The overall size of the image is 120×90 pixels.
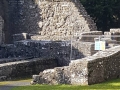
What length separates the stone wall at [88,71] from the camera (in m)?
15.9

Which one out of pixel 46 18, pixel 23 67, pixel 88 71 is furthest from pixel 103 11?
pixel 88 71

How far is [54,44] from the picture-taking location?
973 inches

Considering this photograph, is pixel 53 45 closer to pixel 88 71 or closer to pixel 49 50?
pixel 49 50

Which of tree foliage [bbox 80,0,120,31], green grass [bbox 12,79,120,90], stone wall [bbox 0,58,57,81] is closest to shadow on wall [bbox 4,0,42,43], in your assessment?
stone wall [bbox 0,58,57,81]

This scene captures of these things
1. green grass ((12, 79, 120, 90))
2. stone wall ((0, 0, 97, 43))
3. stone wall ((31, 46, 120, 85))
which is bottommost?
green grass ((12, 79, 120, 90))

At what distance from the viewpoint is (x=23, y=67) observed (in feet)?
71.2

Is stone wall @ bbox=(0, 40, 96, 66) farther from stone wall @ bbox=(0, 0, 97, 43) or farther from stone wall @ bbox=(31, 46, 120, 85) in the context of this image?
stone wall @ bbox=(31, 46, 120, 85)

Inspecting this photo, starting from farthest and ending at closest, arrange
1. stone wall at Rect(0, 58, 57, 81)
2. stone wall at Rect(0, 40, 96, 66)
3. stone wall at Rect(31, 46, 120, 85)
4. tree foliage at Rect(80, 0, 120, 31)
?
tree foliage at Rect(80, 0, 120, 31) → stone wall at Rect(0, 40, 96, 66) → stone wall at Rect(0, 58, 57, 81) → stone wall at Rect(31, 46, 120, 85)

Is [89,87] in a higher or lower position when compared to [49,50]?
lower

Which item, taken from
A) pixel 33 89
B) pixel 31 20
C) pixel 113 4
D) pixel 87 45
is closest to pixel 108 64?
pixel 33 89

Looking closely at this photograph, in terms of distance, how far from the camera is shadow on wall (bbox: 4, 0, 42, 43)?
29.8 m

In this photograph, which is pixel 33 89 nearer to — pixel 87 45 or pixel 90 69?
pixel 90 69

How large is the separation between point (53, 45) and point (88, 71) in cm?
912

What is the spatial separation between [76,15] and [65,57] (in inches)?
185
